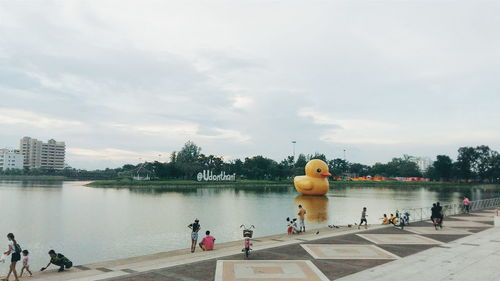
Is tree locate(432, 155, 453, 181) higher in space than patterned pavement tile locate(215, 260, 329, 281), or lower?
higher

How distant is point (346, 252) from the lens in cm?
1881

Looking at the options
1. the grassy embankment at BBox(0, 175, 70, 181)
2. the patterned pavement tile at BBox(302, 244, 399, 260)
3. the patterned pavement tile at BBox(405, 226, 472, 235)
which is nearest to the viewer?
Answer: the patterned pavement tile at BBox(302, 244, 399, 260)

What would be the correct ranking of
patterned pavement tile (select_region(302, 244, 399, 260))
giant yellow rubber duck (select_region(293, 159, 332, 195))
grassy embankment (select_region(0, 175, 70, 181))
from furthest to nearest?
grassy embankment (select_region(0, 175, 70, 181))
giant yellow rubber duck (select_region(293, 159, 332, 195))
patterned pavement tile (select_region(302, 244, 399, 260))

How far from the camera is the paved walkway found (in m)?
14.3

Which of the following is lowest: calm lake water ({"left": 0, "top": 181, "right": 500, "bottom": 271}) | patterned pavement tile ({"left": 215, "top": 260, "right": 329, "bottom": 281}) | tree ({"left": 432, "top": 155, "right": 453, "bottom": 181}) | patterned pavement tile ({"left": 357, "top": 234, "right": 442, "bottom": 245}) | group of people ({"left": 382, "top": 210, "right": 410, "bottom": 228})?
calm lake water ({"left": 0, "top": 181, "right": 500, "bottom": 271})

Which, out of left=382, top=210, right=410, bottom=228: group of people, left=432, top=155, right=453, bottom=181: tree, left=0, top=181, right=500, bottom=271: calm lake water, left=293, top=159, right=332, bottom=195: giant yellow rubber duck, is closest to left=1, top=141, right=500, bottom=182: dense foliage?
left=432, top=155, right=453, bottom=181: tree

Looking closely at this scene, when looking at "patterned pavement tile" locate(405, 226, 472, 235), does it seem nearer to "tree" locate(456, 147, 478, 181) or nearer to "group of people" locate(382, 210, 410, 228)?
"group of people" locate(382, 210, 410, 228)

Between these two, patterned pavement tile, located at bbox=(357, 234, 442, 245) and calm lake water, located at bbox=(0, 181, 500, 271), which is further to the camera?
calm lake water, located at bbox=(0, 181, 500, 271)

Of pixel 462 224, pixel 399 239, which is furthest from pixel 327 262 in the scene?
pixel 462 224

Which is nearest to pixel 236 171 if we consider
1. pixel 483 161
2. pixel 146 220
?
pixel 483 161

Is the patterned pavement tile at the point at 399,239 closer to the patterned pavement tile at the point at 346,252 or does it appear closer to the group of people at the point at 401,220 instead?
the patterned pavement tile at the point at 346,252

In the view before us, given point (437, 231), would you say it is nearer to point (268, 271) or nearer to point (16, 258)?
point (268, 271)

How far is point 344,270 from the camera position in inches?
599

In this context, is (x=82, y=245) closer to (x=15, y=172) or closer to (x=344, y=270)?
(x=344, y=270)
